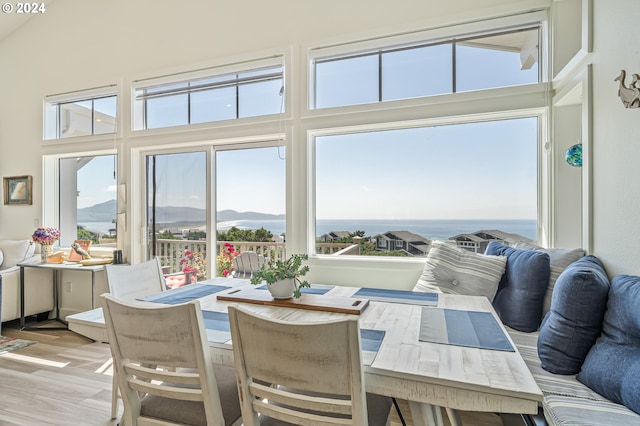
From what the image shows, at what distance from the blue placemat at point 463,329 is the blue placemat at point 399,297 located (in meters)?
0.16


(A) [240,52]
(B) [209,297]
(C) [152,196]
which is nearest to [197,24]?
(A) [240,52]

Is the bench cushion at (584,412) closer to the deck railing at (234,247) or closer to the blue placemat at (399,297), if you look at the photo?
the blue placemat at (399,297)

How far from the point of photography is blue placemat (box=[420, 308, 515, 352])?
1.29 metres

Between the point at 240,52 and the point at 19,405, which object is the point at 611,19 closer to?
the point at 240,52

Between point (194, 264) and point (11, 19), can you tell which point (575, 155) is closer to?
point (194, 264)

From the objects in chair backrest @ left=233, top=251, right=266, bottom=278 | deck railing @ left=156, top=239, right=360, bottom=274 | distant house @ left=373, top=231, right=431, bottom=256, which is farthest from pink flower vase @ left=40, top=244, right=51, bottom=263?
distant house @ left=373, top=231, right=431, bottom=256

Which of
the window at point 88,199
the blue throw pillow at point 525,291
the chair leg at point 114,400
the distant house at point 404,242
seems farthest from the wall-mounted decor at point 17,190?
the blue throw pillow at point 525,291

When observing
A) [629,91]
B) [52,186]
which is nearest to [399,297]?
[629,91]

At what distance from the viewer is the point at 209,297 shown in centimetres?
198

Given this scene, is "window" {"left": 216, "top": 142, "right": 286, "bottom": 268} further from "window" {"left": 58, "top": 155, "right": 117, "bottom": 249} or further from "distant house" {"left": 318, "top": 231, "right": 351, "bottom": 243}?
"window" {"left": 58, "top": 155, "right": 117, "bottom": 249}

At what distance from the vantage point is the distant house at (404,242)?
2.95 meters

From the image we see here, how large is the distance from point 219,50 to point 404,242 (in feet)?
8.69

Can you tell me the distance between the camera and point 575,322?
150 cm

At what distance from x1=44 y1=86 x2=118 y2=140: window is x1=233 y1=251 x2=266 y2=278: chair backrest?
7.40 feet
